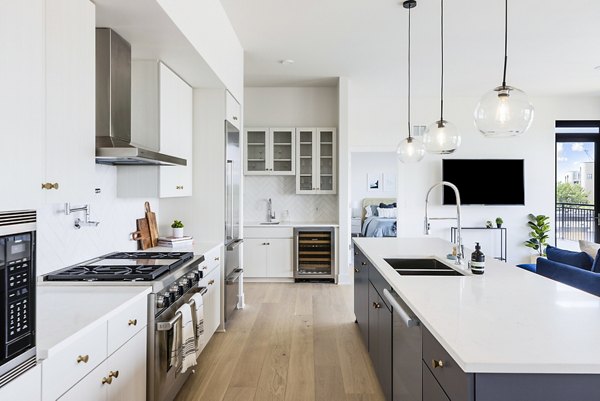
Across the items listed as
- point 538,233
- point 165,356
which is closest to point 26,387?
point 165,356

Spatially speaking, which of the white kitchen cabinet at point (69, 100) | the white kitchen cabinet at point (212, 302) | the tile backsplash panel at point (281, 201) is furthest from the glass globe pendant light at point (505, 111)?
the tile backsplash panel at point (281, 201)

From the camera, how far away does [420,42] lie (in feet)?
14.7

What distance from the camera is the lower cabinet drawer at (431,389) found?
143 centimetres

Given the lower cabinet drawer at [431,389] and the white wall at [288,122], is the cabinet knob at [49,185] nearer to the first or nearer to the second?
the lower cabinet drawer at [431,389]

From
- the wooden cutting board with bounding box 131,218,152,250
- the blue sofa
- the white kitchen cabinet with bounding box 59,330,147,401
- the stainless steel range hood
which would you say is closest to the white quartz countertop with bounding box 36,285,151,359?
the white kitchen cabinet with bounding box 59,330,147,401

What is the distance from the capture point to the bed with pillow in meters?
8.79

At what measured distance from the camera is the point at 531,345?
1.29 meters

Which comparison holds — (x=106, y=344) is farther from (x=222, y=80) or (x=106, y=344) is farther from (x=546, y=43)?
(x=546, y=43)

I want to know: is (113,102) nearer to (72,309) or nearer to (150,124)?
(150,124)

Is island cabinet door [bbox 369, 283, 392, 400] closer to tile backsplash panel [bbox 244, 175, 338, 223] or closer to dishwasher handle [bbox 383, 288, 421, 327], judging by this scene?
dishwasher handle [bbox 383, 288, 421, 327]

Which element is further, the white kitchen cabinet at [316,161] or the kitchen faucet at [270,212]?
the kitchen faucet at [270,212]

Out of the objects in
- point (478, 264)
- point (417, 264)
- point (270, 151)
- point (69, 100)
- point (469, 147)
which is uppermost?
point (469, 147)

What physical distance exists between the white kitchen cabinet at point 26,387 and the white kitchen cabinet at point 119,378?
158 millimetres

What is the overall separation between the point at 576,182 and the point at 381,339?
21.2ft
